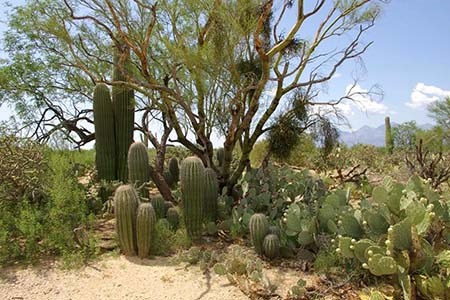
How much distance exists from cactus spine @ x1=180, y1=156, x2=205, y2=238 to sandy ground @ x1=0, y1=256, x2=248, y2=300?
73 centimetres

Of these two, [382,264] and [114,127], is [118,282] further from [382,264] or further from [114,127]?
[114,127]

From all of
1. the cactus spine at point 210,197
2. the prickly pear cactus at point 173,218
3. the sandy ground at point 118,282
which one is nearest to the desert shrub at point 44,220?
the sandy ground at point 118,282

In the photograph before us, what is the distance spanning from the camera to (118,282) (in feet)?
15.0

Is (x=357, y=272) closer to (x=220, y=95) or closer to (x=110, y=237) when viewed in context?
(x=110, y=237)

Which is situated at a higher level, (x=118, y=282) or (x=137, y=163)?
(x=137, y=163)

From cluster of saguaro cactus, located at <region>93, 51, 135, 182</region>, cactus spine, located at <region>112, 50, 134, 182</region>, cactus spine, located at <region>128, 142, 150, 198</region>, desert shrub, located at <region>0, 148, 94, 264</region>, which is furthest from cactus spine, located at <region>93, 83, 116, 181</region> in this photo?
desert shrub, located at <region>0, 148, 94, 264</region>

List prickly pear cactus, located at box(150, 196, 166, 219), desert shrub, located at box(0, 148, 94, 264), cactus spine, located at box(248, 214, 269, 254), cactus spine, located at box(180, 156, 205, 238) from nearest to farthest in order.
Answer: cactus spine, located at box(248, 214, 269, 254) → desert shrub, located at box(0, 148, 94, 264) → cactus spine, located at box(180, 156, 205, 238) → prickly pear cactus, located at box(150, 196, 166, 219)

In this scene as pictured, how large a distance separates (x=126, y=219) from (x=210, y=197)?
1.37 m

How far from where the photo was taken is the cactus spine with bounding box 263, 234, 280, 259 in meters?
4.78

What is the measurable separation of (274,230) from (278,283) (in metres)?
0.82

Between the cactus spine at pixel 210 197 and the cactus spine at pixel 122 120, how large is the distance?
238 centimetres

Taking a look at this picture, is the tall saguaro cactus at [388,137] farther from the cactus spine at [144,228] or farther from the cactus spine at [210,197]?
the cactus spine at [144,228]

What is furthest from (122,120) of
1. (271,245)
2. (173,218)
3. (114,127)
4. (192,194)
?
(271,245)

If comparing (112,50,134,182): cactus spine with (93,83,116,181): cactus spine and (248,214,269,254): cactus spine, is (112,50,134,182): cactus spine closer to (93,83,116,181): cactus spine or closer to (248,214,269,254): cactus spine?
(93,83,116,181): cactus spine
